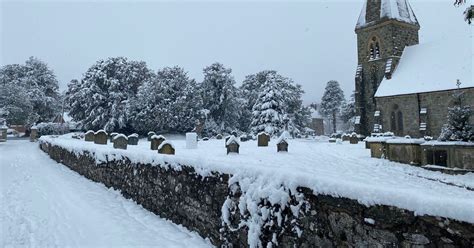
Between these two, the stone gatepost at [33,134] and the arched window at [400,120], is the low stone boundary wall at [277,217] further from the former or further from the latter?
the stone gatepost at [33,134]

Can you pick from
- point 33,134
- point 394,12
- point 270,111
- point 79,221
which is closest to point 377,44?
point 394,12

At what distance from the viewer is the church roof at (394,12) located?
35.5 meters

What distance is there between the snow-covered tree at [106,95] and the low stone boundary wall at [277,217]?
36779mm

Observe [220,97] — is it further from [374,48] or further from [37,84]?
[37,84]

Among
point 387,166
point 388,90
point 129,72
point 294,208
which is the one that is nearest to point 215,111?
A: point 129,72

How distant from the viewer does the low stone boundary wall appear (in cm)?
253

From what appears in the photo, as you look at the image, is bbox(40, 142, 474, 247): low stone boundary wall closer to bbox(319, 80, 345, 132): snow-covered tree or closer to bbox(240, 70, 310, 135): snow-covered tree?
bbox(240, 70, 310, 135): snow-covered tree

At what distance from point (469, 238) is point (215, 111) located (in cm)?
4416

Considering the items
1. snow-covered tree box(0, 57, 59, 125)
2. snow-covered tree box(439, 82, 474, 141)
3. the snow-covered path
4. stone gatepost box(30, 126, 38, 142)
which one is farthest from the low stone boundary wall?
snow-covered tree box(0, 57, 59, 125)

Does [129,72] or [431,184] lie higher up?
[129,72]

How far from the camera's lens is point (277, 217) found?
13.1 feet

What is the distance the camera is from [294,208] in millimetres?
3715

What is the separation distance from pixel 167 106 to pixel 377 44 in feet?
78.6

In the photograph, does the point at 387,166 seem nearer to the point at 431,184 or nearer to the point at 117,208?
the point at 431,184
